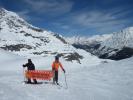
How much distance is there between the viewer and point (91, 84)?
2331cm

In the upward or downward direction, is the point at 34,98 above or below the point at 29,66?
below

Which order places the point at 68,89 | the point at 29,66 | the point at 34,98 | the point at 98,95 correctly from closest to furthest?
1. the point at 34,98
2. the point at 98,95
3. the point at 68,89
4. the point at 29,66

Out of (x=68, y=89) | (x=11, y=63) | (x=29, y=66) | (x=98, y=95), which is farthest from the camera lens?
(x=11, y=63)

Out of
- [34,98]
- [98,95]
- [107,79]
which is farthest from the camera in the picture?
[107,79]

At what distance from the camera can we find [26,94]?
17.2 m

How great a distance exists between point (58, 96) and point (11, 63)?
47.5 m

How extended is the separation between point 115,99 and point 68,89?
13.4ft

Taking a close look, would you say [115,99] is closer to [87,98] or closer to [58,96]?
[87,98]

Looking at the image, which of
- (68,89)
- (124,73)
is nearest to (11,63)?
(124,73)

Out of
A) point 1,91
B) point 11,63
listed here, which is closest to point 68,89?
point 1,91

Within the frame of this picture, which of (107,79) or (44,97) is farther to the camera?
(107,79)

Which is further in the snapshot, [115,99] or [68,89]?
[68,89]

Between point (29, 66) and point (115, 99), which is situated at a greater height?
point (29, 66)

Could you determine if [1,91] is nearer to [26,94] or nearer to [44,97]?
[26,94]
